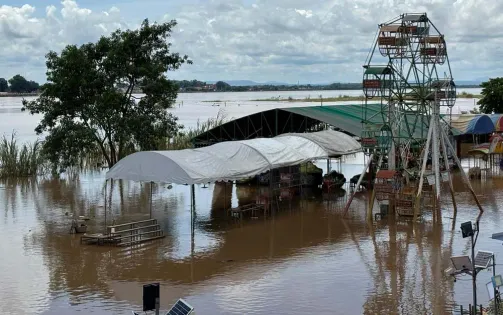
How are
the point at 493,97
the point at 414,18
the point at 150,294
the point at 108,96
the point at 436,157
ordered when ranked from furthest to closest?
the point at 493,97, the point at 108,96, the point at 414,18, the point at 436,157, the point at 150,294

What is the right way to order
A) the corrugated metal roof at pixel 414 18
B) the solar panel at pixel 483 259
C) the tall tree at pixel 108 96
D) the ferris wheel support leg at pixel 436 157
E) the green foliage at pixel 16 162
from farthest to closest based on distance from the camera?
the green foliage at pixel 16 162 → the tall tree at pixel 108 96 → the corrugated metal roof at pixel 414 18 → the ferris wheel support leg at pixel 436 157 → the solar panel at pixel 483 259

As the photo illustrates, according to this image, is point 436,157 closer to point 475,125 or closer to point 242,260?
point 242,260

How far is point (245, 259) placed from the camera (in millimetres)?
18047

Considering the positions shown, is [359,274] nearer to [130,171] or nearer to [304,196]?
[130,171]

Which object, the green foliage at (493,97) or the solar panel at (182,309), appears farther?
the green foliage at (493,97)

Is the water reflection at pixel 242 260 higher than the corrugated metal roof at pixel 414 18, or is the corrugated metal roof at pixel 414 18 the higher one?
the corrugated metal roof at pixel 414 18

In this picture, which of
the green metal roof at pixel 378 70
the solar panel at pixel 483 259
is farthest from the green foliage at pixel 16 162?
the solar panel at pixel 483 259

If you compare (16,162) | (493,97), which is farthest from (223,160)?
(493,97)

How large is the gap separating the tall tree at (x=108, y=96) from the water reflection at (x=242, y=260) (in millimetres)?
3945

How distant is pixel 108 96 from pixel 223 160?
373 inches

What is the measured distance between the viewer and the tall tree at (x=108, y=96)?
30.7m

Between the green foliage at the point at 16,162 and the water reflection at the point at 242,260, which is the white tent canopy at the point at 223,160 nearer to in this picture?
the water reflection at the point at 242,260

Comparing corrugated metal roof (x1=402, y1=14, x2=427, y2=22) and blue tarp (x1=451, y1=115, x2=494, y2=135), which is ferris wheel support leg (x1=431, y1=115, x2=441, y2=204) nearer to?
corrugated metal roof (x1=402, y1=14, x2=427, y2=22)

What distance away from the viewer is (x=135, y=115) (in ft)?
104
